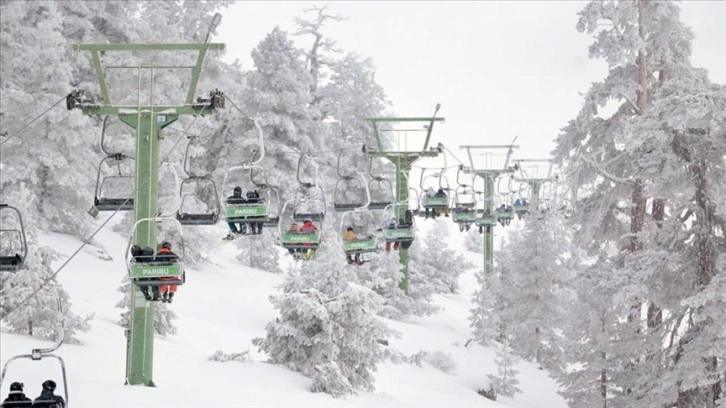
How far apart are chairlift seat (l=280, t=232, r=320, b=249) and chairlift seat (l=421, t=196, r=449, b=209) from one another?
8289 mm

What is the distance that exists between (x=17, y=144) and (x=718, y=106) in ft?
76.3

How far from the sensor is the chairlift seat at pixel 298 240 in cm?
1700

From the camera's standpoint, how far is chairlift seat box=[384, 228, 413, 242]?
842 inches

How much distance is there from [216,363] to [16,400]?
1076 cm

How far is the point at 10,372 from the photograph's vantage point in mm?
16922

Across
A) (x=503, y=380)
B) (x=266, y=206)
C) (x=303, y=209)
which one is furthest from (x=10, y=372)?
(x=303, y=209)

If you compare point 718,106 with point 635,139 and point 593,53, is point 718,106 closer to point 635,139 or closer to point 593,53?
point 635,139

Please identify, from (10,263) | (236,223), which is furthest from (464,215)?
(10,263)

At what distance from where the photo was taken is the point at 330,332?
69.3 feet

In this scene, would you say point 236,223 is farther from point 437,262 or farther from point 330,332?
point 437,262

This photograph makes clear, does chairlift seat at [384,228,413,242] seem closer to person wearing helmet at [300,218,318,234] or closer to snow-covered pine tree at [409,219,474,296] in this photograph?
person wearing helmet at [300,218,318,234]

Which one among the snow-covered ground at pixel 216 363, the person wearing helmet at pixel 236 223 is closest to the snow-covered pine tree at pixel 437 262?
the snow-covered ground at pixel 216 363

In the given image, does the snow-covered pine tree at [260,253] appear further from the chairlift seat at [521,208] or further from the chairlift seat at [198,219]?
the chairlift seat at [198,219]

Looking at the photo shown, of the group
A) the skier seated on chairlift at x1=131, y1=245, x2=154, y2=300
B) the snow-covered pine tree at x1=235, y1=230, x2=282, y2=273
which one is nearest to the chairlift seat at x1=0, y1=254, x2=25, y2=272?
the skier seated on chairlift at x1=131, y1=245, x2=154, y2=300
